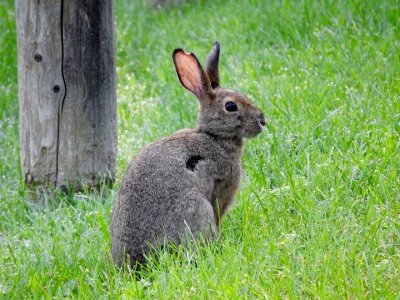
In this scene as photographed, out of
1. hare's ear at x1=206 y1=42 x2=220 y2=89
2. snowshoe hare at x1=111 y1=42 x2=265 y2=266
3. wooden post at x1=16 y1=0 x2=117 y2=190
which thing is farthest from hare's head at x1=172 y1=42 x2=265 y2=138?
wooden post at x1=16 y1=0 x2=117 y2=190

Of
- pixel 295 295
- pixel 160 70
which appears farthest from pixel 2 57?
pixel 295 295

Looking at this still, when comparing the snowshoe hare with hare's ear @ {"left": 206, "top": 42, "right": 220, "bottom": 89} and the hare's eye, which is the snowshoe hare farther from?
hare's ear @ {"left": 206, "top": 42, "right": 220, "bottom": 89}

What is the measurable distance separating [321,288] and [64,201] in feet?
9.69

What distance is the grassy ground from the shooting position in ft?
14.8

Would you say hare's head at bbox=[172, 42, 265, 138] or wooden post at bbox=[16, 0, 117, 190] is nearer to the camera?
hare's head at bbox=[172, 42, 265, 138]

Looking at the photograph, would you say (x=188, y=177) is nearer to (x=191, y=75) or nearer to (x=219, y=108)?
(x=219, y=108)

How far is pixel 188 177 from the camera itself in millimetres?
5254

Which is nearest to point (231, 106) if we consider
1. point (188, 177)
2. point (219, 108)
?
point (219, 108)

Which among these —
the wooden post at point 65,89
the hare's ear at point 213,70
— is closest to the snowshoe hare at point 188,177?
the hare's ear at point 213,70

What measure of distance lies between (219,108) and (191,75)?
29cm

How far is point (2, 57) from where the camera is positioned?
944 centimetres

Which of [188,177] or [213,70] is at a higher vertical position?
[213,70]

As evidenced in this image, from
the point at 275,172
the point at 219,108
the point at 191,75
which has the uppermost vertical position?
the point at 191,75

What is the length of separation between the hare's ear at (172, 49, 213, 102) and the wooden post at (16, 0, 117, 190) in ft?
3.68
